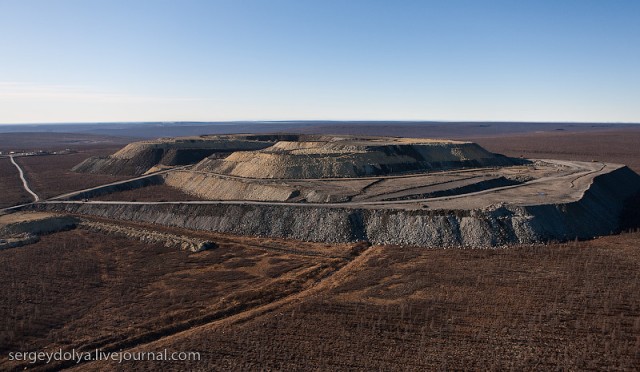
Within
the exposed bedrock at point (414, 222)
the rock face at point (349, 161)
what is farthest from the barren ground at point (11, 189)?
the rock face at point (349, 161)

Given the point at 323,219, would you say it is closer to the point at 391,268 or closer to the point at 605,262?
the point at 391,268

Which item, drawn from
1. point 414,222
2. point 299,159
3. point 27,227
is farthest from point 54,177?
point 414,222

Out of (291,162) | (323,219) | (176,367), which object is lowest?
(176,367)

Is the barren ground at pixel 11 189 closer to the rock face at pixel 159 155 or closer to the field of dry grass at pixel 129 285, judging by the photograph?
the rock face at pixel 159 155

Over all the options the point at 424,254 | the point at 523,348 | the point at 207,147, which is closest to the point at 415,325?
the point at 523,348

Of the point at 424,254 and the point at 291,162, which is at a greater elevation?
the point at 291,162

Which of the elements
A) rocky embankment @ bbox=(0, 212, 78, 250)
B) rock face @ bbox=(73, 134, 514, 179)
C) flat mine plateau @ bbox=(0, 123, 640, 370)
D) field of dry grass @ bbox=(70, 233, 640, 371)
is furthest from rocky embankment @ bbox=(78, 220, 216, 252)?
rock face @ bbox=(73, 134, 514, 179)

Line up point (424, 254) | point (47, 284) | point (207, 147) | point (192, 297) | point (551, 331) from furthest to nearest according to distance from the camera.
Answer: point (207, 147) → point (424, 254) → point (47, 284) → point (192, 297) → point (551, 331)

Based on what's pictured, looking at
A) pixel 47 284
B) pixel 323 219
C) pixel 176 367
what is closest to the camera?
pixel 176 367
